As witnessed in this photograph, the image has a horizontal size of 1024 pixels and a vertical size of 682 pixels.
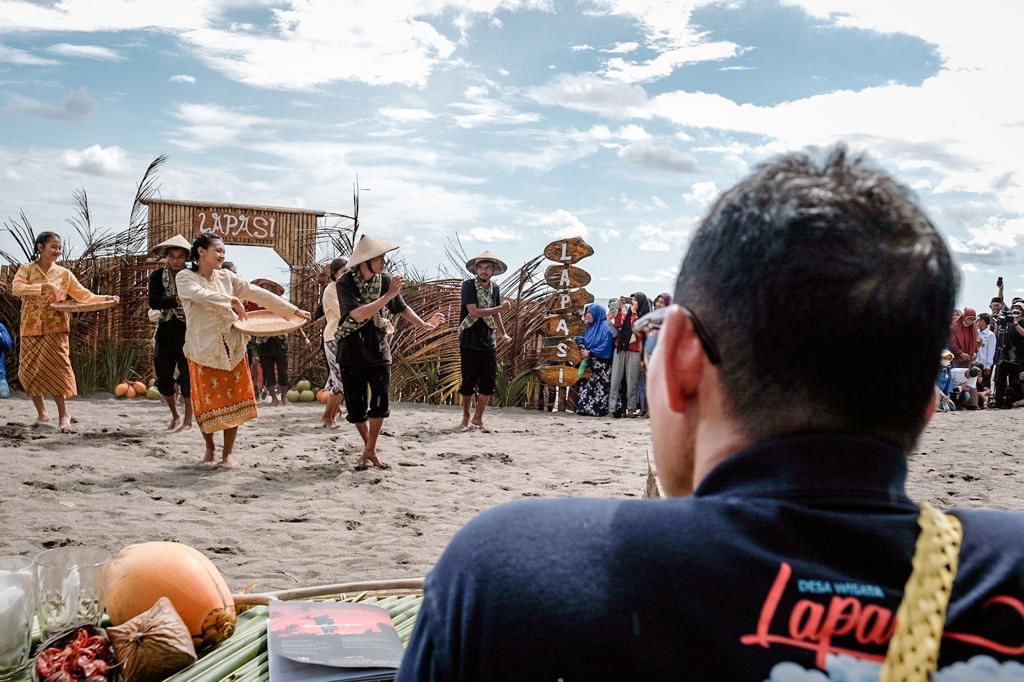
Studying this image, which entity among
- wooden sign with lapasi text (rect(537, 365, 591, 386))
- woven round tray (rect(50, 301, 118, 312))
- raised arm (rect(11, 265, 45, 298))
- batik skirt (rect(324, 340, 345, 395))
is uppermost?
raised arm (rect(11, 265, 45, 298))

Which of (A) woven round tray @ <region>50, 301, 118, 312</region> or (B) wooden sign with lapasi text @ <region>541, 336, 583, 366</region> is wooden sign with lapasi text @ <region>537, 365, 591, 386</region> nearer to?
(B) wooden sign with lapasi text @ <region>541, 336, 583, 366</region>

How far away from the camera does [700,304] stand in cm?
91

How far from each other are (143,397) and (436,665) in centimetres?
1346

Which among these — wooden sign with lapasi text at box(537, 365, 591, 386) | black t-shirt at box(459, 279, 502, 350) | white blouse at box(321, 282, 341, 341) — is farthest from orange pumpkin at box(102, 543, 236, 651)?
wooden sign with lapasi text at box(537, 365, 591, 386)

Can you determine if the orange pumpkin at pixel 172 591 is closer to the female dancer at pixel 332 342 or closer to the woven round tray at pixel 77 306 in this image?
the female dancer at pixel 332 342

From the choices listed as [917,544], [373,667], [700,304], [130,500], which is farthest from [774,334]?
[130,500]

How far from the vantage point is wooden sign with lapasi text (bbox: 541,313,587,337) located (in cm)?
1332

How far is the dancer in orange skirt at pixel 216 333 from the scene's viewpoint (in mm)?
6957

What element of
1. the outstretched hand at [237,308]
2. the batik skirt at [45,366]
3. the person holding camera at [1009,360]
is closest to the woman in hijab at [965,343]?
the person holding camera at [1009,360]

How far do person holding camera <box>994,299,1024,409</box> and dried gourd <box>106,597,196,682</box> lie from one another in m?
15.9

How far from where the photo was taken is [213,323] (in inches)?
277

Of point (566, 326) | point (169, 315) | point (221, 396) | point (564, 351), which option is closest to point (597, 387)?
point (564, 351)

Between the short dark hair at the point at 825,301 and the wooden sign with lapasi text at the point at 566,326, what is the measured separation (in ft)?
40.7

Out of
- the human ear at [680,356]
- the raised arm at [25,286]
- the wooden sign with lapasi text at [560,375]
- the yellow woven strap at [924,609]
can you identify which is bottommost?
the wooden sign with lapasi text at [560,375]
